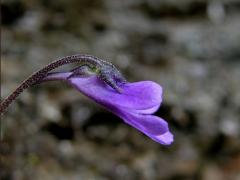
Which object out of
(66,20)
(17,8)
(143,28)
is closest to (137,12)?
(143,28)

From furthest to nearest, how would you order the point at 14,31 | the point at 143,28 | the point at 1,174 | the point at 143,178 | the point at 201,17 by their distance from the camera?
the point at 201,17
the point at 143,28
the point at 14,31
the point at 143,178
the point at 1,174

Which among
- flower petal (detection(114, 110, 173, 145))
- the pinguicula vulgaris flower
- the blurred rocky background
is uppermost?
the pinguicula vulgaris flower

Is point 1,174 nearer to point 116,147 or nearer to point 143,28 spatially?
point 116,147

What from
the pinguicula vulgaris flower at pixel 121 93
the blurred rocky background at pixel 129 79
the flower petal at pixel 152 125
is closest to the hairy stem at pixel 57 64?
the pinguicula vulgaris flower at pixel 121 93

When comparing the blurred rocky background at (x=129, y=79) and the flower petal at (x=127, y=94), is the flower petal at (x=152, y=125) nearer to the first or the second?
the flower petal at (x=127, y=94)

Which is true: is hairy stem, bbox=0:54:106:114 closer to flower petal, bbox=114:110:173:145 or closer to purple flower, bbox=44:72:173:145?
purple flower, bbox=44:72:173:145

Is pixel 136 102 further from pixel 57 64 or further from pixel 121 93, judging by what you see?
pixel 57 64

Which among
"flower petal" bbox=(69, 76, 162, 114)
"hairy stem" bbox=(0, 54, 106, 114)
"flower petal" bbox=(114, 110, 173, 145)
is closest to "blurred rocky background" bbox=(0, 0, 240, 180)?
"hairy stem" bbox=(0, 54, 106, 114)
